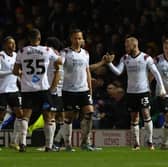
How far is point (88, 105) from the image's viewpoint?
15.9m

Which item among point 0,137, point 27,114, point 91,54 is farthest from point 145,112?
point 91,54

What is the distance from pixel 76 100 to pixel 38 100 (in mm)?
1028

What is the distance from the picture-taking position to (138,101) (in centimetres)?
1675

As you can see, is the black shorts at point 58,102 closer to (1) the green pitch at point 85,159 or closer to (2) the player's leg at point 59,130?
(2) the player's leg at point 59,130

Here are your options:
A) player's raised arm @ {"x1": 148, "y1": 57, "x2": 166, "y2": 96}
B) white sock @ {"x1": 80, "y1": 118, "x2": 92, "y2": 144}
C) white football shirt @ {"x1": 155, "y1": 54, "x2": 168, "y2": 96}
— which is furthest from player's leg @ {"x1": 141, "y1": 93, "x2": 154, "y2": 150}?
white sock @ {"x1": 80, "y1": 118, "x2": 92, "y2": 144}

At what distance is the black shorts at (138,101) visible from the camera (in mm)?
16734

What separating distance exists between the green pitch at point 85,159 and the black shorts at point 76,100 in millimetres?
1016

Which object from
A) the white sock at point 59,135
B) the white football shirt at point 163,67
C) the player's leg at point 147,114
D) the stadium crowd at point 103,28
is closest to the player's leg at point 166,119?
the white football shirt at point 163,67

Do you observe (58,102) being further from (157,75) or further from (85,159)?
(85,159)

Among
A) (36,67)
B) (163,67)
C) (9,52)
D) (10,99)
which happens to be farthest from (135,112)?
(9,52)

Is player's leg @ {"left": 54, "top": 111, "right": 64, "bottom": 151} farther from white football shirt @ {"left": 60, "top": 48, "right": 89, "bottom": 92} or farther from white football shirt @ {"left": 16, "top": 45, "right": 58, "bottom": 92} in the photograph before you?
white football shirt @ {"left": 16, "top": 45, "right": 58, "bottom": 92}

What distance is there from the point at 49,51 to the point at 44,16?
10.8 meters

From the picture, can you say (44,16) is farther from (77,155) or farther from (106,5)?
(77,155)

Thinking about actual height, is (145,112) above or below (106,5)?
below
